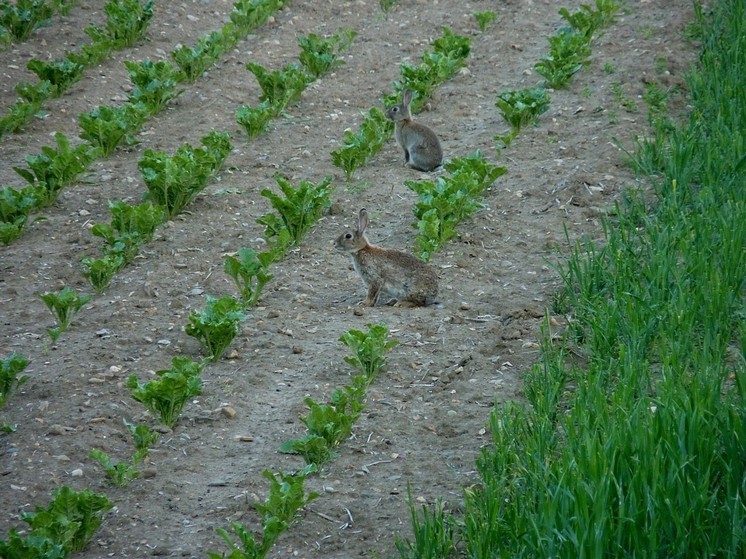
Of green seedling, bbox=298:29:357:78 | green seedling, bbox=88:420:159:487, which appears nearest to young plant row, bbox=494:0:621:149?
green seedling, bbox=298:29:357:78

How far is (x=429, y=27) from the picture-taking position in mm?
13297

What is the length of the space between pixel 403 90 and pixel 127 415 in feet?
16.4

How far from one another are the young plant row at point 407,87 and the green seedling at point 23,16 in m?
4.37

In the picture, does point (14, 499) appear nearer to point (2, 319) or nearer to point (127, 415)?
point (127, 415)

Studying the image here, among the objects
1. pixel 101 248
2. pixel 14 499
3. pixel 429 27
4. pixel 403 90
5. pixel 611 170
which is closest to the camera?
pixel 14 499

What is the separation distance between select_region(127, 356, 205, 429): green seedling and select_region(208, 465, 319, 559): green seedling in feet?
3.03

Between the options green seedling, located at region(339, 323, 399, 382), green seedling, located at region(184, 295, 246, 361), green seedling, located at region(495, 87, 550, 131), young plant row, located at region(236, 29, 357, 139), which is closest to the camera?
green seedling, located at region(339, 323, 399, 382)

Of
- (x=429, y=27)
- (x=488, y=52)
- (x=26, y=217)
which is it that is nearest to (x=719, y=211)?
(x=26, y=217)

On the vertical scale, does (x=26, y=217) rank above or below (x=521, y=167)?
above

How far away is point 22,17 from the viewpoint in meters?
12.2

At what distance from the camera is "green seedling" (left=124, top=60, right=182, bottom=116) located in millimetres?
10453

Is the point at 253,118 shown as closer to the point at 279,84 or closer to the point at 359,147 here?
the point at 279,84

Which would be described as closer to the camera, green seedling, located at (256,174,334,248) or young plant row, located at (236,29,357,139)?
green seedling, located at (256,174,334,248)

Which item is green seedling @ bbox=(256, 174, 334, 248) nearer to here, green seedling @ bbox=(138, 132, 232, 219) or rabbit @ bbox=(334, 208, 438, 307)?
rabbit @ bbox=(334, 208, 438, 307)
